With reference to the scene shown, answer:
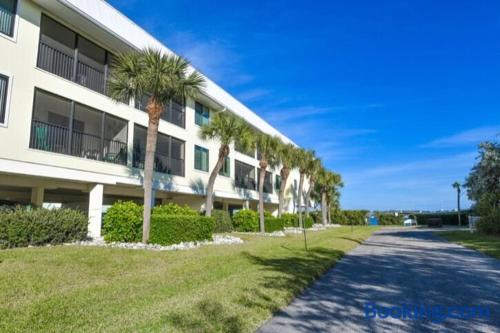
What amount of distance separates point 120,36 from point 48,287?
13.3 meters

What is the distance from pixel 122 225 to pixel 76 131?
198 inches

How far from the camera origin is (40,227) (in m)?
11.7

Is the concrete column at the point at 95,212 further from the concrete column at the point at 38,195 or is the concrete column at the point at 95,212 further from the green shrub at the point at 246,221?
the green shrub at the point at 246,221

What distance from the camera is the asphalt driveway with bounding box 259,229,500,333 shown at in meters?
5.18

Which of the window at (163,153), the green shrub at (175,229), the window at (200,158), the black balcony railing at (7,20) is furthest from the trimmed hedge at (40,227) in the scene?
the window at (200,158)

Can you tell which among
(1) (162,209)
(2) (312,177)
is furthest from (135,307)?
(2) (312,177)

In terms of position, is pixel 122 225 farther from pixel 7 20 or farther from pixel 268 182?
pixel 268 182

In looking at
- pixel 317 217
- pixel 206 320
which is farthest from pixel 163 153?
pixel 317 217

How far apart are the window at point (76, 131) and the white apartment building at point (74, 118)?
0.14ft

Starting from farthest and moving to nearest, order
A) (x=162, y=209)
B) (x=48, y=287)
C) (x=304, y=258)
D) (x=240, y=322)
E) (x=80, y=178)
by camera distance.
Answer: (x=162, y=209), (x=80, y=178), (x=304, y=258), (x=48, y=287), (x=240, y=322)

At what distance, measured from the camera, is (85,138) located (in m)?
16.2

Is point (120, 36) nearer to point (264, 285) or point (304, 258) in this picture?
point (304, 258)

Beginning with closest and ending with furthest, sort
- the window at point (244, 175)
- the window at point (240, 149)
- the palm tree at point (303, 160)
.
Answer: the window at point (240, 149) < the window at point (244, 175) < the palm tree at point (303, 160)

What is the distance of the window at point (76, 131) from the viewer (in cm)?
1420
